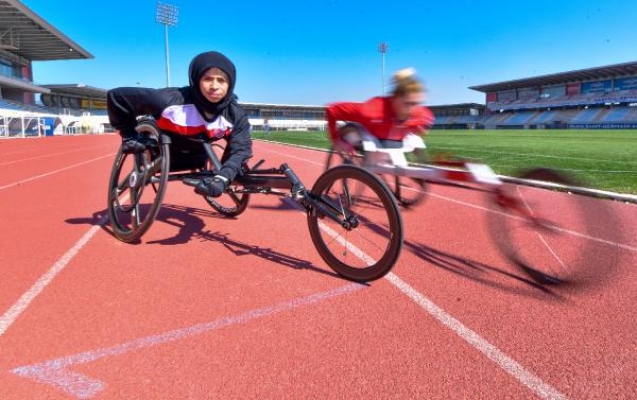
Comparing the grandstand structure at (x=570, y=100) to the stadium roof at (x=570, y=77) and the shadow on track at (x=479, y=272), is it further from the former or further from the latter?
the shadow on track at (x=479, y=272)

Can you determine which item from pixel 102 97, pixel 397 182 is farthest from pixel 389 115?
pixel 102 97

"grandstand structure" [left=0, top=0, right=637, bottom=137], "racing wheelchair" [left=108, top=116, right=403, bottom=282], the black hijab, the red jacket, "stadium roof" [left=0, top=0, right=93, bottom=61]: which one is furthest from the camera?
"grandstand structure" [left=0, top=0, right=637, bottom=137]

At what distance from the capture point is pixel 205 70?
3.17 meters

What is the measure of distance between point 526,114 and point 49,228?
84.9 m

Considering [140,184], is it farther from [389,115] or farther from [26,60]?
[26,60]

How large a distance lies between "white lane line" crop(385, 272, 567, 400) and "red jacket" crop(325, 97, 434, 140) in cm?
156

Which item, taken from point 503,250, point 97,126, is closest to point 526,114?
point 97,126

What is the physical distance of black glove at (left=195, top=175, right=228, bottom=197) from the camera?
3016 millimetres

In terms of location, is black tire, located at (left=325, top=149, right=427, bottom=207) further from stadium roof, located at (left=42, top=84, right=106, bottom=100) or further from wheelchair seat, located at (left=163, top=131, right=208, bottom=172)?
stadium roof, located at (left=42, top=84, right=106, bottom=100)

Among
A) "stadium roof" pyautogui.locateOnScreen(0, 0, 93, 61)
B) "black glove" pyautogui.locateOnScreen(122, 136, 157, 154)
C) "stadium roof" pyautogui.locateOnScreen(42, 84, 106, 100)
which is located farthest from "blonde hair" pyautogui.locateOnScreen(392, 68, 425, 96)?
"stadium roof" pyautogui.locateOnScreen(42, 84, 106, 100)

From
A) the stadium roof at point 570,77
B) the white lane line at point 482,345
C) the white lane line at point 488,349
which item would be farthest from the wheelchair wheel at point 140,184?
the stadium roof at point 570,77

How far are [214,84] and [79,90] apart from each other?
8462 cm

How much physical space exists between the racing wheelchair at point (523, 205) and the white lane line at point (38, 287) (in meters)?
2.56

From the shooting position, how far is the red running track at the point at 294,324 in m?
1.83
